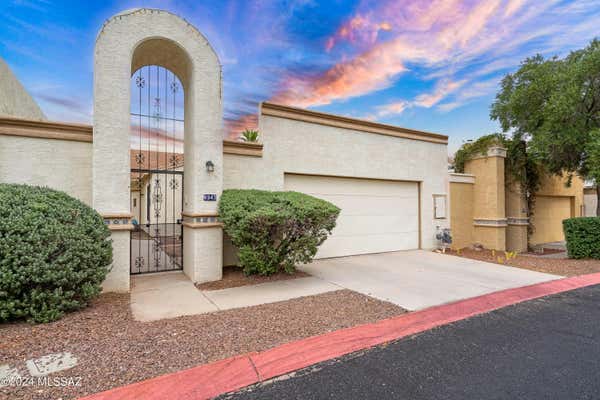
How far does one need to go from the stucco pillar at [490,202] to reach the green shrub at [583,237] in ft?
6.37

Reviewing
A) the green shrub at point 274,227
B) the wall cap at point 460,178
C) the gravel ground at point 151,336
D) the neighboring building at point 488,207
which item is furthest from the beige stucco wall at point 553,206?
the gravel ground at point 151,336

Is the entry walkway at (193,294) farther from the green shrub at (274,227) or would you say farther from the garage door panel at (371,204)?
the garage door panel at (371,204)

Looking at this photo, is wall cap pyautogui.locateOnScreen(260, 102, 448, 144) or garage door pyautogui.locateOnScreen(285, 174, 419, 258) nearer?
wall cap pyautogui.locateOnScreen(260, 102, 448, 144)

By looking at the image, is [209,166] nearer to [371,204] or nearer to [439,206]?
[371,204]

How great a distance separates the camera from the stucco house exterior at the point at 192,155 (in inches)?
203

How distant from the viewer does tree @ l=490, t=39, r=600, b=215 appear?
8.63 m

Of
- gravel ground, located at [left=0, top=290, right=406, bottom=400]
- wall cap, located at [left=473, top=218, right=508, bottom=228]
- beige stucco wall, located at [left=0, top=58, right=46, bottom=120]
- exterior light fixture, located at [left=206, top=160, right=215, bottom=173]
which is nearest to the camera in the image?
gravel ground, located at [left=0, top=290, right=406, bottom=400]

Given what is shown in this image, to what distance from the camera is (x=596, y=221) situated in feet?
28.0

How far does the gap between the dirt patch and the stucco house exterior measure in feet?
0.83

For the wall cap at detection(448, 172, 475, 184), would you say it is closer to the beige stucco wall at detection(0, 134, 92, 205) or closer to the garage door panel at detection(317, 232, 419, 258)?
the garage door panel at detection(317, 232, 419, 258)

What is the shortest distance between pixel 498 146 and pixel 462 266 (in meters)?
5.81

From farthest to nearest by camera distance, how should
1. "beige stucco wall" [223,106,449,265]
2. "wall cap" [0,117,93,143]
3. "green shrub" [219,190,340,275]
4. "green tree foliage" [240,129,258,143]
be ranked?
"green tree foliage" [240,129,258,143]
"beige stucco wall" [223,106,449,265]
"green shrub" [219,190,340,275]
"wall cap" [0,117,93,143]

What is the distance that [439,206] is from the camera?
34.3 feet

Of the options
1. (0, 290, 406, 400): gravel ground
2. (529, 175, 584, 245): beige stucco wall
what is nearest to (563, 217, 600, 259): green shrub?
(529, 175, 584, 245): beige stucco wall
